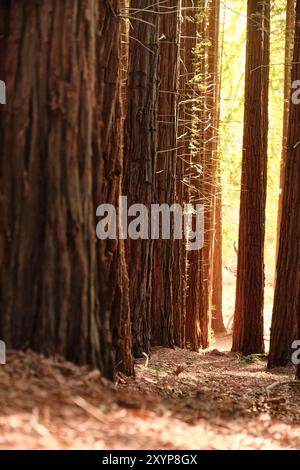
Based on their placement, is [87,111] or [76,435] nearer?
[76,435]

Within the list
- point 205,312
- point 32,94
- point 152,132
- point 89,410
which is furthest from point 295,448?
point 205,312

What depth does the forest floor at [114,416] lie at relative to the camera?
3.96m

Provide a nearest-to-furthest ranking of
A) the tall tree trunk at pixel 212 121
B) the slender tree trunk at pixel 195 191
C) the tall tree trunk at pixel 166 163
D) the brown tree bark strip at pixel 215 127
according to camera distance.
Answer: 1. the tall tree trunk at pixel 166 163
2. the slender tree trunk at pixel 195 191
3. the tall tree trunk at pixel 212 121
4. the brown tree bark strip at pixel 215 127

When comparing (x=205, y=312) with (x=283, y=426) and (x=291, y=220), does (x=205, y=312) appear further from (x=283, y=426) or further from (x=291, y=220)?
(x=283, y=426)

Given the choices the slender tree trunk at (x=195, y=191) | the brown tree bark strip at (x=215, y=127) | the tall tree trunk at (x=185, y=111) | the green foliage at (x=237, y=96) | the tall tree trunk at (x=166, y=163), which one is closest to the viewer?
the tall tree trunk at (x=166, y=163)

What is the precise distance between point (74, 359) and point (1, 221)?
1068mm

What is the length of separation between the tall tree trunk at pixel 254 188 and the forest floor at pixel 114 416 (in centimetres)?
786

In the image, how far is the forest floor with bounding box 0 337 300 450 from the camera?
3.96 meters

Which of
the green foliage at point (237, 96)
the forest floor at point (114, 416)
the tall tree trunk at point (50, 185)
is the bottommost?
the forest floor at point (114, 416)

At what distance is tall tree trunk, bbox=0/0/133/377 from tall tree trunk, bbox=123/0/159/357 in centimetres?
467

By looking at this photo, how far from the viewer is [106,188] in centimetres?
637

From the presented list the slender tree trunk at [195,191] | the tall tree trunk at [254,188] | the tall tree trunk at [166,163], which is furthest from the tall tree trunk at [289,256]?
the slender tree trunk at [195,191]

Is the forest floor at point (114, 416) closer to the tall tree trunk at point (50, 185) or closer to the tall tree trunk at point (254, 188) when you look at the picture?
the tall tree trunk at point (50, 185)

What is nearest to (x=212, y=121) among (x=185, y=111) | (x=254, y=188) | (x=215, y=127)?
(x=215, y=127)
